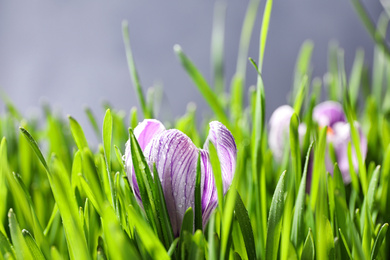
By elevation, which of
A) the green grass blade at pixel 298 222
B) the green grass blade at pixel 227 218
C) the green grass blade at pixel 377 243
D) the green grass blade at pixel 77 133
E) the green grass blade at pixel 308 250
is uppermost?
the green grass blade at pixel 77 133

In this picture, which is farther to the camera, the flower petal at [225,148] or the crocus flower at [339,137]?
the crocus flower at [339,137]

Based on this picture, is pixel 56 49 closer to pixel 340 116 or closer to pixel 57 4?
pixel 57 4

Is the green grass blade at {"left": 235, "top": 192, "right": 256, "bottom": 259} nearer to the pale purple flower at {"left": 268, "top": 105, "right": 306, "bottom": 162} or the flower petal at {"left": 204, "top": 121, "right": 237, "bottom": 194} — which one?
the flower petal at {"left": 204, "top": 121, "right": 237, "bottom": 194}

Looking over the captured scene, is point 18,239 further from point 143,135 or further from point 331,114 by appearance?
point 331,114

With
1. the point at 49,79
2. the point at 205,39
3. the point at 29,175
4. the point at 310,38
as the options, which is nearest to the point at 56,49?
A: the point at 49,79

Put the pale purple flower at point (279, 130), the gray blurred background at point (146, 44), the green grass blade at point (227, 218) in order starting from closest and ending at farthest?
the green grass blade at point (227, 218) < the pale purple flower at point (279, 130) < the gray blurred background at point (146, 44)

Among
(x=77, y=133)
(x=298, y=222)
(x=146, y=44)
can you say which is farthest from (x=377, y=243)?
(x=146, y=44)

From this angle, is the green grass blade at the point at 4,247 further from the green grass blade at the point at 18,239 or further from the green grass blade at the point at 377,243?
the green grass blade at the point at 377,243

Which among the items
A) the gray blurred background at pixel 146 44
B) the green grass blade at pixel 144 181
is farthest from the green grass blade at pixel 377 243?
the gray blurred background at pixel 146 44
